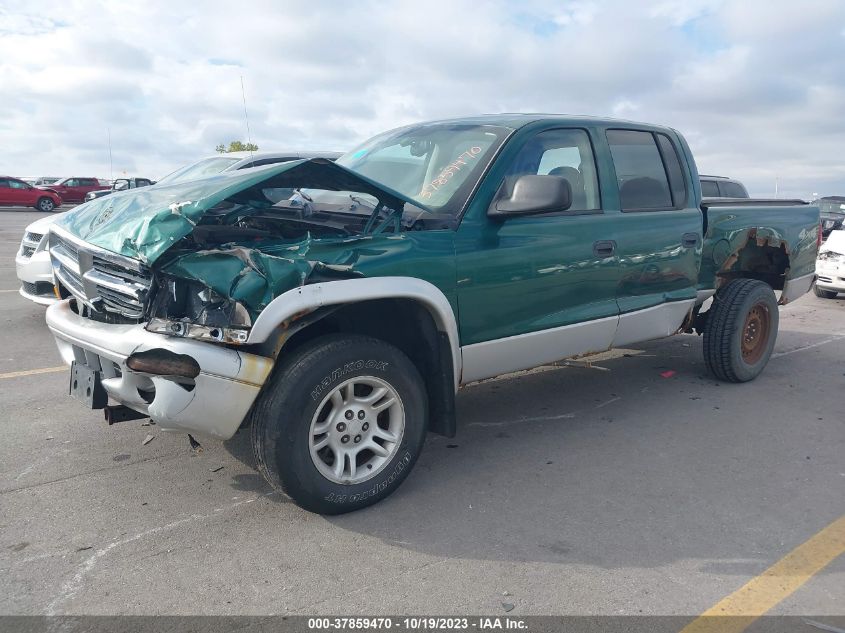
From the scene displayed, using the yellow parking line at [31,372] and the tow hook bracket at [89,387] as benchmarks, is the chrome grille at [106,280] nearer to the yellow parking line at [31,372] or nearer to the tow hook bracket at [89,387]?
the tow hook bracket at [89,387]

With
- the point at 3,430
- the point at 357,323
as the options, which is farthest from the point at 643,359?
the point at 3,430

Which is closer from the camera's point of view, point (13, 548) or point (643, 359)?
point (13, 548)

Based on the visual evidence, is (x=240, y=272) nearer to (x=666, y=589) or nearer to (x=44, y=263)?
(x=666, y=589)

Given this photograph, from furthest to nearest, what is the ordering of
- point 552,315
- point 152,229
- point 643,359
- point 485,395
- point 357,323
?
point 643,359, point 485,395, point 552,315, point 357,323, point 152,229

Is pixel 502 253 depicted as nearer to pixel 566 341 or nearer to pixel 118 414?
pixel 566 341

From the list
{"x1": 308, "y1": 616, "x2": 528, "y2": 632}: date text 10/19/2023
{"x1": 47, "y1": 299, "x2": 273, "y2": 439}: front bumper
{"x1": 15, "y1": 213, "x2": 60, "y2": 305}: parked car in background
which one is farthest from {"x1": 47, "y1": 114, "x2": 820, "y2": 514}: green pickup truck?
{"x1": 15, "y1": 213, "x2": 60, "y2": 305}: parked car in background

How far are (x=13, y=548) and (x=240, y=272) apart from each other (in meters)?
1.53

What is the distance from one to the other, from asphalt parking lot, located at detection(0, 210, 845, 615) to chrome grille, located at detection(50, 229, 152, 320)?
98cm

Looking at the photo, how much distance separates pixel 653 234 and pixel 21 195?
33271 mm

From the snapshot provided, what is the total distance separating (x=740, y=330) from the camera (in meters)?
5.75

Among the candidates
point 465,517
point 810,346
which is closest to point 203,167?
point 465,517

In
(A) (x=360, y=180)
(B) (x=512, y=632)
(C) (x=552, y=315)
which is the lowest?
(B) (x=512, y=632)

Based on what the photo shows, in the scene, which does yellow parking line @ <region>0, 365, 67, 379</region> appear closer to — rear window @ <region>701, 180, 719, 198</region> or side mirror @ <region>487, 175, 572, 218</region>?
side mirror @ <region>487, 175, 572, 218</region>

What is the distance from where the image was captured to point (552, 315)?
423 centimetres
